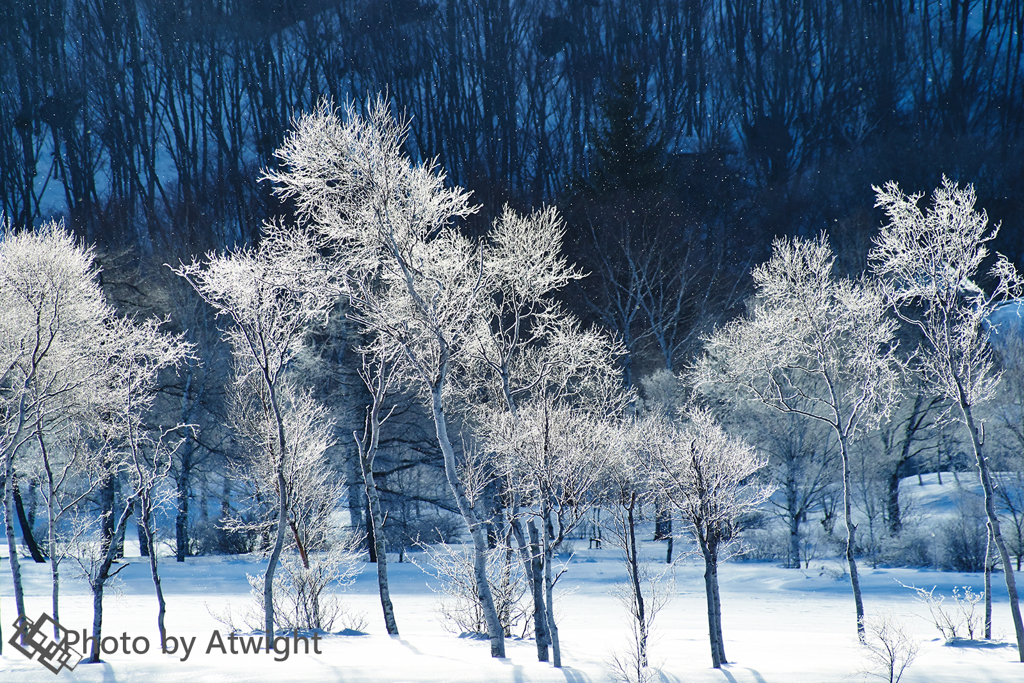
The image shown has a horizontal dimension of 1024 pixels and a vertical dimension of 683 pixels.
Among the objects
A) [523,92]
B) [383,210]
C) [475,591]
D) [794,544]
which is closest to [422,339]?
[383,210]

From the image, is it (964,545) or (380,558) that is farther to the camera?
(964,545)

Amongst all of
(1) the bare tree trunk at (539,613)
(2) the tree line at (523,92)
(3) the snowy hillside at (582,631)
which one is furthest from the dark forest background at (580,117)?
(1) the bare tree trunk at (539,613)

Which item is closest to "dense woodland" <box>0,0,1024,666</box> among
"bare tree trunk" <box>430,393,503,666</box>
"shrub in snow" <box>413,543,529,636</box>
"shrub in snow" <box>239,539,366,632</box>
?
"bare tree trunk" <box>430,393,503,666</box>

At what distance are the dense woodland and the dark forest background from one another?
228mm

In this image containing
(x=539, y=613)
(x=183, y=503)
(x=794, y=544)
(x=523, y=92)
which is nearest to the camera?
(x=539, y=613)

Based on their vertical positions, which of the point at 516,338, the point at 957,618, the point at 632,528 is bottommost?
the point at 957,618

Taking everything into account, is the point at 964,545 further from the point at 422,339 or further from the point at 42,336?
the point at 42,336

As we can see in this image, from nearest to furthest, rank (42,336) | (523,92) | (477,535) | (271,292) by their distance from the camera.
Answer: (477,535) < (271,292) < (42,336) < (523,92)

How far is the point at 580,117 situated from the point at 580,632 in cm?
4119

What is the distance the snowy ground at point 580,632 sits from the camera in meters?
9.35

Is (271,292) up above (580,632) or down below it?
above

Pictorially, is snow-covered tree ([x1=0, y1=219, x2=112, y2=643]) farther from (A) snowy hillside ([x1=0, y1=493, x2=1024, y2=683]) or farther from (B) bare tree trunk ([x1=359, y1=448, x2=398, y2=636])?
(B) bare tree trunk ([x1=359, y1=448, x2=398, y2=636])

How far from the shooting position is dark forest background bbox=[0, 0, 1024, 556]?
3725cm

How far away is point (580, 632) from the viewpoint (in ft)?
56.2
